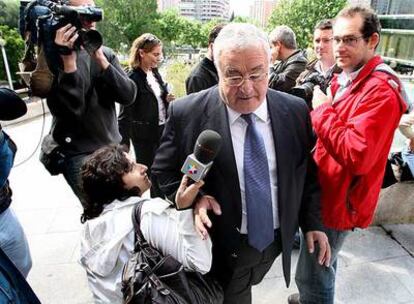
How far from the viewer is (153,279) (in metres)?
1.35

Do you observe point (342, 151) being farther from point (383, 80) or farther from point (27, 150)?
point (27, 150)

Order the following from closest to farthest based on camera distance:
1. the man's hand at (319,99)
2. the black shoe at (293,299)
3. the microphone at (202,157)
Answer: the microphone at (202,157) < the man's hand at (319,99) < the black shoe at (293,299)

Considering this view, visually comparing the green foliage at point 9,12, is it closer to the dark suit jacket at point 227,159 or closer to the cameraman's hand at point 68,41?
the cameraman's hand at point 68,41

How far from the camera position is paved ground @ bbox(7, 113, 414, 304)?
8.71 ft

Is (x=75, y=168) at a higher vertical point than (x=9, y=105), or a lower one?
lower

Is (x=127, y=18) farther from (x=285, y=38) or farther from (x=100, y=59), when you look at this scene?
(x=100, y=59)

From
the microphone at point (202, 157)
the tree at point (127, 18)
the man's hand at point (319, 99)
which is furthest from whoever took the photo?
the tree at point (127, 18)

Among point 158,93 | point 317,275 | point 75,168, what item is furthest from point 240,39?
point 158,93

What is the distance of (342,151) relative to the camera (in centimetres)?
158

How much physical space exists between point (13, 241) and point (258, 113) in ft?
4.83

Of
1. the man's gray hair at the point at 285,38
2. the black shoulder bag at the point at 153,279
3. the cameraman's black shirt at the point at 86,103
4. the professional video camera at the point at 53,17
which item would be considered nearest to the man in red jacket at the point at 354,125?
the black shoulder bag at the point at 153,279

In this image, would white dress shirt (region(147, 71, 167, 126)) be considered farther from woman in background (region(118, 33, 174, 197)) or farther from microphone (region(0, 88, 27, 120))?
microphone (region(0, 88, 27, 120))

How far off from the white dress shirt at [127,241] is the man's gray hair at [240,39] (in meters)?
0.72

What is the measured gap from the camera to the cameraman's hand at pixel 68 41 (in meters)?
1.86
